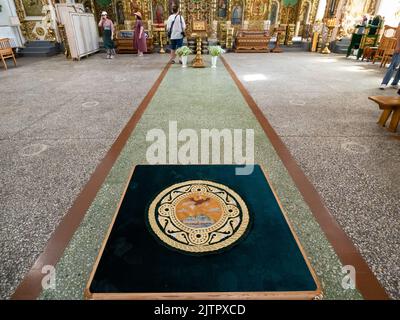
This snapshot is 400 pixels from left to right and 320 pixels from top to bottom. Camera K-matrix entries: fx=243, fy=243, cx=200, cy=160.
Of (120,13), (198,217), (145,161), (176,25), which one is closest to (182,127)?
(145,161)

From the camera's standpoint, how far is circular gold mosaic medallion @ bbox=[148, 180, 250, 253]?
1.59 meters

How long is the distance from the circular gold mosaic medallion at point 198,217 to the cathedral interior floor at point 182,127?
40 centimetres

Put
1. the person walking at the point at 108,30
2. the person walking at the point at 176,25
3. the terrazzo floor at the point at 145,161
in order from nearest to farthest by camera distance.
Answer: the terrazzo floor at the point at 145,161, the person walking at the point at 176,25, the person walking at the point at 108,30

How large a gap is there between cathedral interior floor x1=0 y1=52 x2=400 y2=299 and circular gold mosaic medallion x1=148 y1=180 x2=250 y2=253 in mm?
404

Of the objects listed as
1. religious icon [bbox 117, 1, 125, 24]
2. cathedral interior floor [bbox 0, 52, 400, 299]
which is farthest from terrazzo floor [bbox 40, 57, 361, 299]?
religious icon [bbox 117, 1, 125, 24]

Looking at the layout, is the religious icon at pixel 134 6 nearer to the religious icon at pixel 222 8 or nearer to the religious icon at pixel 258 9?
the religious icon at pixel 222 8

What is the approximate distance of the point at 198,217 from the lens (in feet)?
5.78

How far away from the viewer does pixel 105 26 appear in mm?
8984

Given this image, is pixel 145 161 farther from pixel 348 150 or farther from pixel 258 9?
pixel 258 9

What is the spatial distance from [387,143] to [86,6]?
14.4 meters

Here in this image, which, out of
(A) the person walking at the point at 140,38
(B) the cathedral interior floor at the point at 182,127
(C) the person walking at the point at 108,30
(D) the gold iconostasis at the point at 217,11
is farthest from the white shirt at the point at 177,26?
(D) the gold iconostasis at the point at 217,11

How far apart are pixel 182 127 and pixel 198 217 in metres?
1.89

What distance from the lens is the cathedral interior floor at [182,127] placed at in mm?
1599

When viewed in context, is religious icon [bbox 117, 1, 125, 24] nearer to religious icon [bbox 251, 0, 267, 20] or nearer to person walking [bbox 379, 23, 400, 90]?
religious icon [bbox 251, 0, 267, 20]
